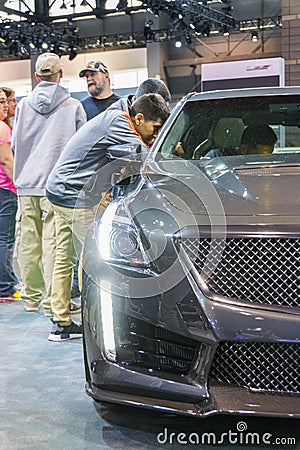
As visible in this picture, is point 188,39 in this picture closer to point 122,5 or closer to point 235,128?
point 122,5

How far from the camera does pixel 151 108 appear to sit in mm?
3832

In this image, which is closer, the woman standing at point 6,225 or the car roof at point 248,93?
the car roof at point 248,93

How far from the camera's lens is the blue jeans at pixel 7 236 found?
560 cm

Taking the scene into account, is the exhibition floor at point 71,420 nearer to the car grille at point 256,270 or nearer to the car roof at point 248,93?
the car grille at point 256,270

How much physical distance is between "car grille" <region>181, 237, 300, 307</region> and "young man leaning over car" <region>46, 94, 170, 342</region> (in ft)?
4.93

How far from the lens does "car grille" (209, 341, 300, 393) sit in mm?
2330

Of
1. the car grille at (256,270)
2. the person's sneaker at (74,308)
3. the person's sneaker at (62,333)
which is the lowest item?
the person's sneaker at (74,308)

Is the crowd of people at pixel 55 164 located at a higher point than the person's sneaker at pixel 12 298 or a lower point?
higher

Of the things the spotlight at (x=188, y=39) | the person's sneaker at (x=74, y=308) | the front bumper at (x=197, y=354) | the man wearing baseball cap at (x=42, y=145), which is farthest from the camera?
the spotlight at (x=188, y=39)

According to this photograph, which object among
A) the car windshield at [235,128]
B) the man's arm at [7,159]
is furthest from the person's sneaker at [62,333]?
the man's arm at [7,159]

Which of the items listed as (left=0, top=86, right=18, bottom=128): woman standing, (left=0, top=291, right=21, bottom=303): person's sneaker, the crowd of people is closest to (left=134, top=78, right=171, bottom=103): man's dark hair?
the crowd of people

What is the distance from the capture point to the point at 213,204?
251 cm

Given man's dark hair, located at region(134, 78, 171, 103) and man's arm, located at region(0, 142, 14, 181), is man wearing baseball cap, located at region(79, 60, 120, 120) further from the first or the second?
man's arm, located at region(0, 142, 14, 181)

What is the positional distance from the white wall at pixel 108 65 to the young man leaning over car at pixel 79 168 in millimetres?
20860
